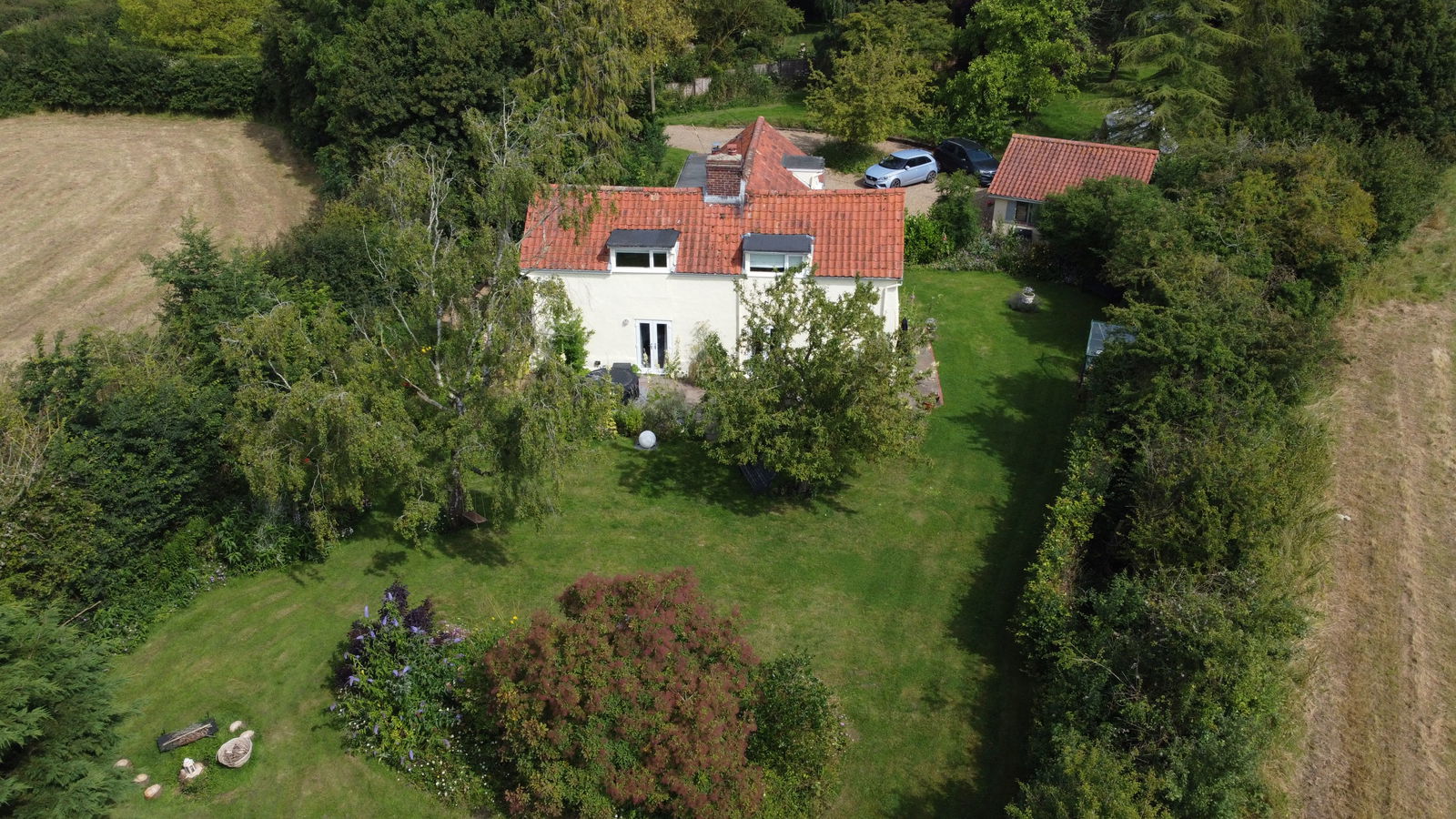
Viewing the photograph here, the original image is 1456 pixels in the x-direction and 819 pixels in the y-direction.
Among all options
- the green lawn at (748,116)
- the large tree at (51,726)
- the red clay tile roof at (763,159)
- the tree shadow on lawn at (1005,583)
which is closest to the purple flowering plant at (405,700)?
the large tree at (51,726)

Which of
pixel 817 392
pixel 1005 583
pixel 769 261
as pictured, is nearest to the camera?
pixel 1005 583

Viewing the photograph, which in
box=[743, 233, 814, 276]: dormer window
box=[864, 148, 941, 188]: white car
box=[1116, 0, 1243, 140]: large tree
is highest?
box=[1116, 0, 1243, 140]: large tree

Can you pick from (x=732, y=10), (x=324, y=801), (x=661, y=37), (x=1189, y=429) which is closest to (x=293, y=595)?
(x=324, y=801)

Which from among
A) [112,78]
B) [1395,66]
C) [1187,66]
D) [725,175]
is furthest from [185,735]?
[112,78]

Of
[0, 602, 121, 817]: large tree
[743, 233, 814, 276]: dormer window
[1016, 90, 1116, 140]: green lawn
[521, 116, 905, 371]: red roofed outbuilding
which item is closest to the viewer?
[0, 602, 121, 817]: large tree

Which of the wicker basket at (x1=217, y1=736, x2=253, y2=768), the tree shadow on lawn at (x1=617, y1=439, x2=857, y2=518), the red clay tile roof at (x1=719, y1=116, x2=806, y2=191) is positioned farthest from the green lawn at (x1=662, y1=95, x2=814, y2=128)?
the wicker basket at (x1=217, y1=736, x2=253, y2=768)

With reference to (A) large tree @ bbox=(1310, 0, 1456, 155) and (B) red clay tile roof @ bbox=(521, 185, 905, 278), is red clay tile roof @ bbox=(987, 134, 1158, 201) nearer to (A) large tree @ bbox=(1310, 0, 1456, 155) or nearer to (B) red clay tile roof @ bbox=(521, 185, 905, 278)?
(A) large tree @ bbox=(1310, 0, 1456, 155)

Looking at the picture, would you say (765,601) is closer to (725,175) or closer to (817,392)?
(817,392)

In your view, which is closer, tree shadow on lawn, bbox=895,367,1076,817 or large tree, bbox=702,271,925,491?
tree shadow on lawn, bbox=895,367,1076,817
